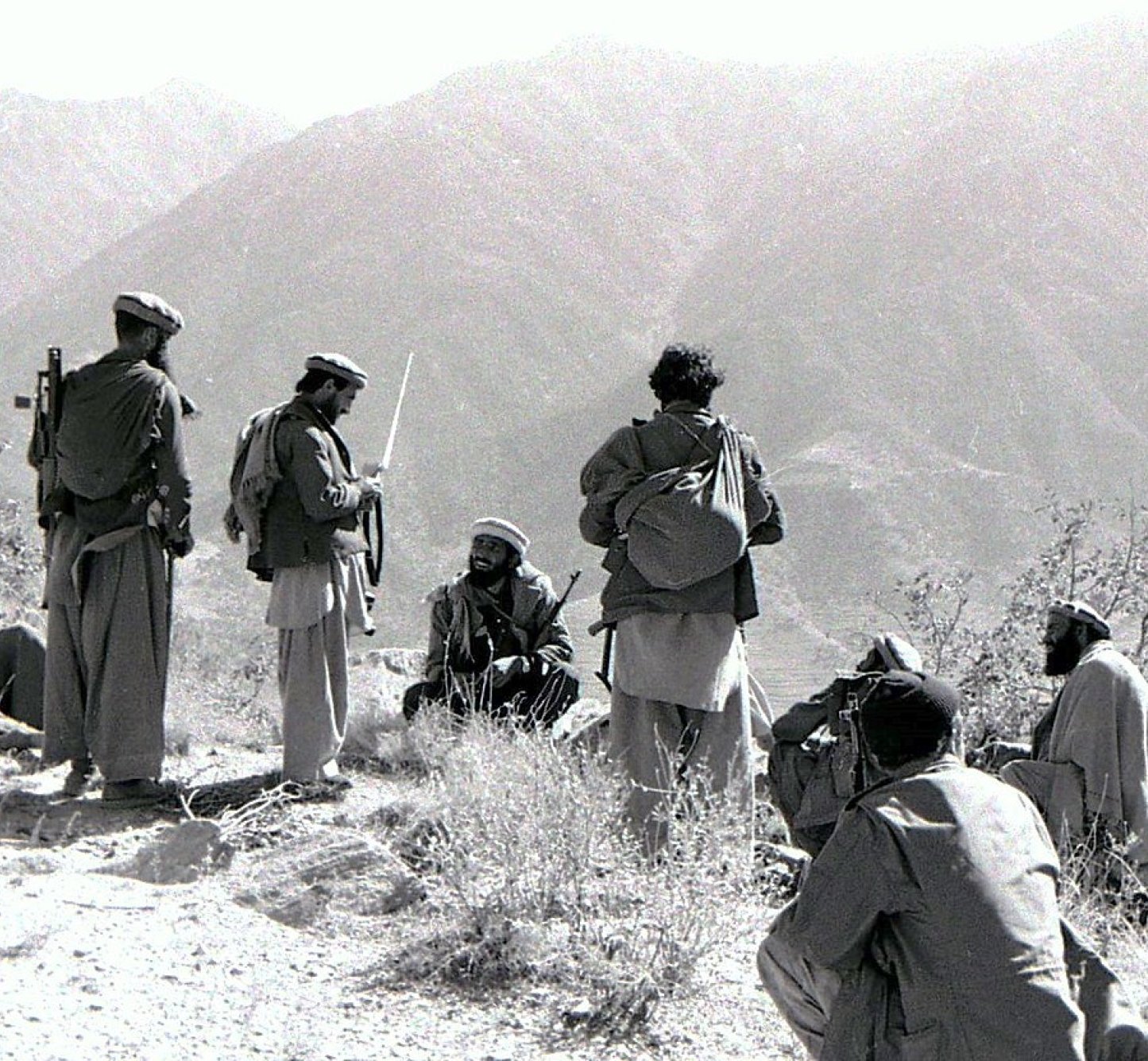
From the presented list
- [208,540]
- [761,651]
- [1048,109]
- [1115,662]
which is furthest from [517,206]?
[1115,662]

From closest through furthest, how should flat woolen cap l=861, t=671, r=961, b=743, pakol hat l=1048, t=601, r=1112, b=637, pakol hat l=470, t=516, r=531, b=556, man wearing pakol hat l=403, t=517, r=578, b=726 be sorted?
flat woolen cap l=861, t=671, r=961, b=743, pakol hat l=1048, t=601, r=1112, b=637, man wearing pakol hat l=403, t=517, r=578, b=726, pakol hat l=470, t=516, r=531, b=556

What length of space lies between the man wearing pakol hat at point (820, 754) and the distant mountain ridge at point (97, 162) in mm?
73904

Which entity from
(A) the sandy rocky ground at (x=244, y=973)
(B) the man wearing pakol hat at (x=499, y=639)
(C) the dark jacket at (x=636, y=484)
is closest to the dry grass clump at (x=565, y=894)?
(A) the sandy rocky ground at (x=244, y=973)

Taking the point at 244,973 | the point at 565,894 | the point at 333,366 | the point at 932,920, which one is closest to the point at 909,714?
the point at 932,920

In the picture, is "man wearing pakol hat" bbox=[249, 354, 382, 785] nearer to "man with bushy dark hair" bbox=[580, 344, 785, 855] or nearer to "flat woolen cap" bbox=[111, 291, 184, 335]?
"flat woolen cap" bbox=[111, 291, 184, 335]

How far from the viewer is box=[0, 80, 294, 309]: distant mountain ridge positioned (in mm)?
81125

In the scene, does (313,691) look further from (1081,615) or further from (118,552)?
(1081,615)

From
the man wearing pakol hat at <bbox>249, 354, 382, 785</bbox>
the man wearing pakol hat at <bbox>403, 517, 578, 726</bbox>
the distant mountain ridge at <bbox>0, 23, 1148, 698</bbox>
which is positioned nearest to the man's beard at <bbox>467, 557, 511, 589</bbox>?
the man wearing pakol hat at <bbox>403, 517, 578, 726</bbox>

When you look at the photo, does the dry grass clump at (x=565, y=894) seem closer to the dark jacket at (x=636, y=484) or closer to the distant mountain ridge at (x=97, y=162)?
the dark jacket at (x=636, y=484)

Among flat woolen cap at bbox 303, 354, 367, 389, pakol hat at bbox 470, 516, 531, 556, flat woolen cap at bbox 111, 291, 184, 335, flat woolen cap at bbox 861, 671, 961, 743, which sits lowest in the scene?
pakol hat at bbox 470, 516, 531, 556

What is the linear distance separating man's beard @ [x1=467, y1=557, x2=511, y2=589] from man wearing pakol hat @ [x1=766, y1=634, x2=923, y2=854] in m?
2.20

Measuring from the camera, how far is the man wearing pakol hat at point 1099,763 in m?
6.76

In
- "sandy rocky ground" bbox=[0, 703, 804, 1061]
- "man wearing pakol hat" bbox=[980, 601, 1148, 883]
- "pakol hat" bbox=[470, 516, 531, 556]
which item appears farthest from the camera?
"pakol hat" bbox=[470, 516, 531, 556]

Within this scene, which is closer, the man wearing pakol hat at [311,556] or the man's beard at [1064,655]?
the man wearing pakol hat at [311,556]
